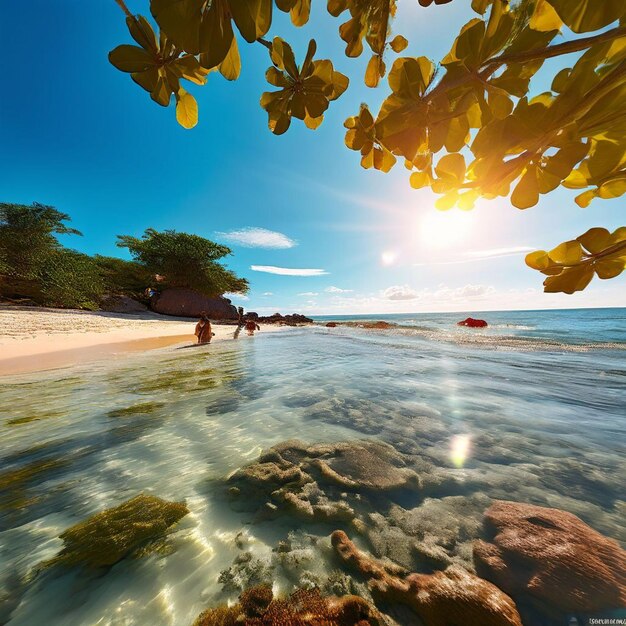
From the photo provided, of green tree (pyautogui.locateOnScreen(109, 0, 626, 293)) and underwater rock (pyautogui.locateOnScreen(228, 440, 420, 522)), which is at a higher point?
green tree (pyautogui.locateOnScreen(109, 0, 626, 293))

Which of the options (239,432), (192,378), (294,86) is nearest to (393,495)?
(239,432)

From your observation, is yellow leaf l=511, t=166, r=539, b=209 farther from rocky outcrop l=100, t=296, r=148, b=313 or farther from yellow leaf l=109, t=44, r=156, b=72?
rocky outcrop l=100, t=296, r=148, b=313

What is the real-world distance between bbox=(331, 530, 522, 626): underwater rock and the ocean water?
0.39 ft

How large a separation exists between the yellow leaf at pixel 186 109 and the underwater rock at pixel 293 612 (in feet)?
6.18

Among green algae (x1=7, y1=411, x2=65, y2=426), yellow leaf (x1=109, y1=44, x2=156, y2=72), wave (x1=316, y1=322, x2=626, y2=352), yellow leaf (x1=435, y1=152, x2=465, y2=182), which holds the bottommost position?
green algae (x1=7, y1=411, x2=65, y2=426)

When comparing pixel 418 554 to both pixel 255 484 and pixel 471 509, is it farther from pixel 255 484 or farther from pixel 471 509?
pixel 255 484

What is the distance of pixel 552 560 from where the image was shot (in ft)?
3.47

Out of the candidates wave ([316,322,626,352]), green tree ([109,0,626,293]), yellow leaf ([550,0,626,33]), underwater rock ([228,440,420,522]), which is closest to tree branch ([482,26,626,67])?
green tree ([109,0,626,293])

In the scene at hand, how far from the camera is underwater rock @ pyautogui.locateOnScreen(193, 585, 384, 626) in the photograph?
2.70 ft

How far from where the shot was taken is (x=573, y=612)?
882 millimetres

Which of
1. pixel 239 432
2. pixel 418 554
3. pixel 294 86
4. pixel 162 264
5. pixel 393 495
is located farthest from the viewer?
pixel 162 264

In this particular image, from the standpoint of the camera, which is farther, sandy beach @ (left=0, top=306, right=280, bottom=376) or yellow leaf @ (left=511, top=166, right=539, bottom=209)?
sandy beach @ (left=0, top=306, right=280, bottom=376)

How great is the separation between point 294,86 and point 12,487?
285 centimetres

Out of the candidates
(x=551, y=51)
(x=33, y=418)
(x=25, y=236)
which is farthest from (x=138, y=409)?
(x=25, y=236)
